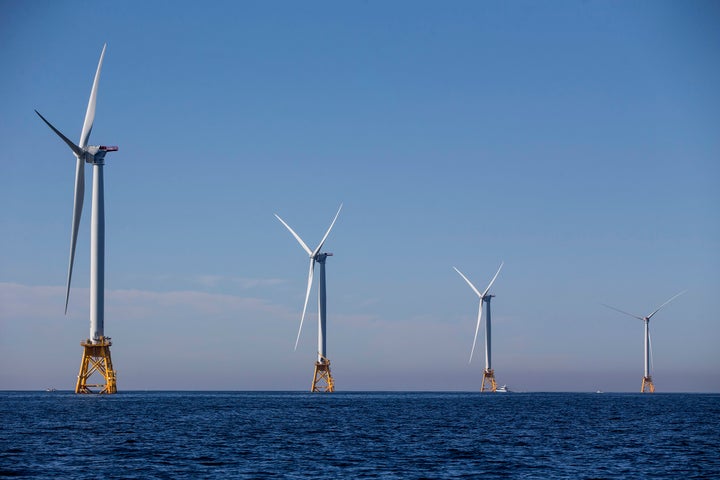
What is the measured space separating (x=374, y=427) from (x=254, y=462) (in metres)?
38.2

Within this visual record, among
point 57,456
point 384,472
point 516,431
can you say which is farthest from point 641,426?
point 57,456

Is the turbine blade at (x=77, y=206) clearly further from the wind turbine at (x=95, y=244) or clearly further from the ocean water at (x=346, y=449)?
the ocean water at (x=346, y=449)

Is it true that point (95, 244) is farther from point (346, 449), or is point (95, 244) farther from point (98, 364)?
point (346, 449)

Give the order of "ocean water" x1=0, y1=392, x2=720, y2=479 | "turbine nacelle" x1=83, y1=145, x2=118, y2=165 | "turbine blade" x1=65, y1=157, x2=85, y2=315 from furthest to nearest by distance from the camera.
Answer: "turbine nacelle" x1=83, y1=145, x2=118, y2=165, "turbine blade" x1=65, y1=157, x2=85, y2=315, "ocean water" x1=0, y1=392, x2=720, y2=479

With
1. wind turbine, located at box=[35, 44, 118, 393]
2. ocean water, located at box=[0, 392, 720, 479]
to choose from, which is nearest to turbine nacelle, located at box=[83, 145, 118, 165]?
wind turbine, located at box=[35, 44, 118, 393]

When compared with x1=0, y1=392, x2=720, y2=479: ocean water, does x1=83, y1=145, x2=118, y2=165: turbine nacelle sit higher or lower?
higher

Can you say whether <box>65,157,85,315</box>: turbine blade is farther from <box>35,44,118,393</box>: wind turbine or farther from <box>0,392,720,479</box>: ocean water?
<box>0,392,720,479</box>: ocean water

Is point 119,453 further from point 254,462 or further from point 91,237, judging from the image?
point 91,237

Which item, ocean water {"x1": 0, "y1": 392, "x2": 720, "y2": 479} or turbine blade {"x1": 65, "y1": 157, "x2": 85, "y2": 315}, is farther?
turbine blade {"x1": 65, "y1": 157, "x2": 85, "y2": 315}

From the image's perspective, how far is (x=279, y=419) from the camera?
11244 centimetres

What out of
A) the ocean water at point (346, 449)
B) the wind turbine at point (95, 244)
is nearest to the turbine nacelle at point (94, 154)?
the wind turbine at point (95, 244)

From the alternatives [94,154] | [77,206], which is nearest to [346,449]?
[77,206]

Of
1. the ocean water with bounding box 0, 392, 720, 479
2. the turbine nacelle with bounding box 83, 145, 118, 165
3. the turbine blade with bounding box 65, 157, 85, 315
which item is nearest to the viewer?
the ocean water with bounding box 0, 392, 720, 479

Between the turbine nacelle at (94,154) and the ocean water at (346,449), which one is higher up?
the turbine nacelle at (94,154)
